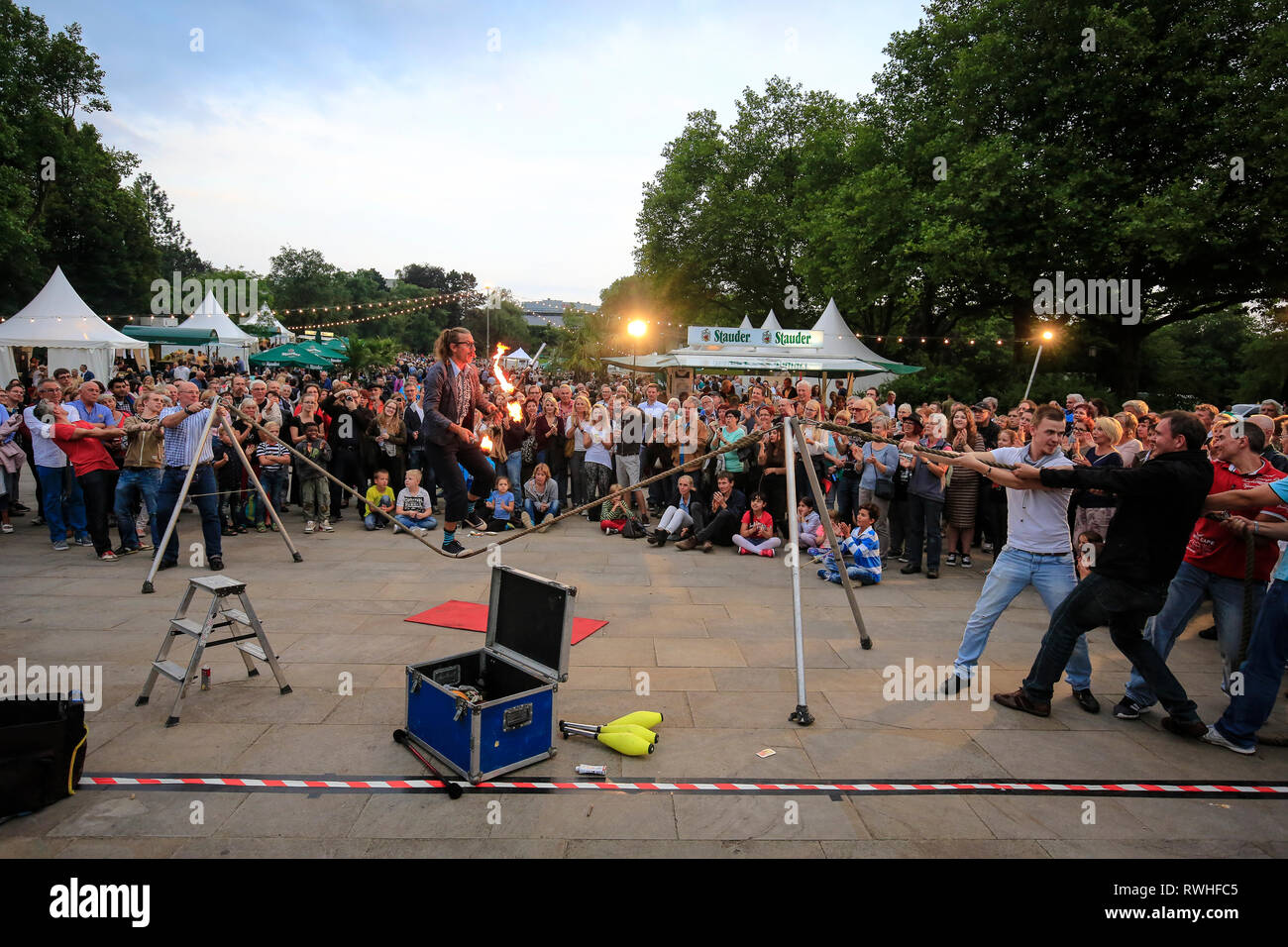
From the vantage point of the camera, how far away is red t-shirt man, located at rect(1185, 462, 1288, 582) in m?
4.77

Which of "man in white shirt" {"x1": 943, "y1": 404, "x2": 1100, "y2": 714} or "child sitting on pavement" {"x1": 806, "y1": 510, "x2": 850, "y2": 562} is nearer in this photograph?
"man in white shirt" {"x1": 943, "y1": 404, "x2": 1100, "y2": 714}

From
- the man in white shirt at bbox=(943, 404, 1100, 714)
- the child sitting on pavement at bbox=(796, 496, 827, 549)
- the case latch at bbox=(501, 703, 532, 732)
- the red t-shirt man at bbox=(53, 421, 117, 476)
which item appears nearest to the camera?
the case latch at bbox=(501, 703, 532, 732)

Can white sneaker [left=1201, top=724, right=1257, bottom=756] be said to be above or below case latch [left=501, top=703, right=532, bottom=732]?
below

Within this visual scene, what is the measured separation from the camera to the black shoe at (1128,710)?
4.98 m

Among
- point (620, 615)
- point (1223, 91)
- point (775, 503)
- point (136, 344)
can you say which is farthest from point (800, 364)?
point (136, 344)

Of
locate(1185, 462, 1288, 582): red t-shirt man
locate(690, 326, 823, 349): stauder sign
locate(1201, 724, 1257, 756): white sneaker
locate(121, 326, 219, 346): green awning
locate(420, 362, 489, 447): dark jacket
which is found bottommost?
locate(1201, 724, 1257, 756): white sneaker

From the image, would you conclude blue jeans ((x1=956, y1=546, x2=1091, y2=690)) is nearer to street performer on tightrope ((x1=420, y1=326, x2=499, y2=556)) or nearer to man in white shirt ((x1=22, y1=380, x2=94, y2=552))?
street performer on tightrope ((x1=420, y1=326, x2=499, y2=556))

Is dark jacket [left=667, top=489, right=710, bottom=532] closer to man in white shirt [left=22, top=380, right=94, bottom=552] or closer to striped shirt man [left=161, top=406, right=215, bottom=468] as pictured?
striped shirt man [left=161, top=406, right=215, bottom=468]

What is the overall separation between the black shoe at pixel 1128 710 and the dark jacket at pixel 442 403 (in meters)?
5.38

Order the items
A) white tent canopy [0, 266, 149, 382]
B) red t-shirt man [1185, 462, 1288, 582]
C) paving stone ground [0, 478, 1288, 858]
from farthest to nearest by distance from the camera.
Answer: white tent canopy [0, 266, 149, 382]
red t-shirt man [1185, 462, 1288, 582]
paving stone ground [0, 478, 1288, 858]

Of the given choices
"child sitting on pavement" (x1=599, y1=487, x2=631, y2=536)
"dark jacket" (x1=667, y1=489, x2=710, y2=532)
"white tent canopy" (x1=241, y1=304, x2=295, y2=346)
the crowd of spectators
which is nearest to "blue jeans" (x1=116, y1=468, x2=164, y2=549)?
the crowd of spectators

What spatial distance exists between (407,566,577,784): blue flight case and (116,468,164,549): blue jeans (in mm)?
6522

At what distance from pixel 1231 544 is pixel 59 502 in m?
12.7

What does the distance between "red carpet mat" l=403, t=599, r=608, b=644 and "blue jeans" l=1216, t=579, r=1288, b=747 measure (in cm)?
467
